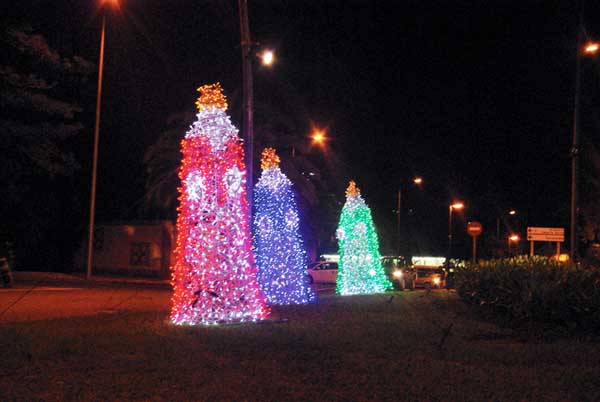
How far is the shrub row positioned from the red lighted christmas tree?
4951mm

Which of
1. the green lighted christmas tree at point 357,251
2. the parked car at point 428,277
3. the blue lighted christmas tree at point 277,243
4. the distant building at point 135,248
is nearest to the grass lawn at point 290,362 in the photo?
the blue lighted christmas tree at point 277,243

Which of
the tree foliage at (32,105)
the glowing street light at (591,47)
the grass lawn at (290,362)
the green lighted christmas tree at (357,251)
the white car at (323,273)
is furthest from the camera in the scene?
the white car at (323,273)

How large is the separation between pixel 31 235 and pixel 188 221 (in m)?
28.5

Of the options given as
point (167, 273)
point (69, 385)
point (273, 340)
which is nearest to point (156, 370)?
point (69, 385)

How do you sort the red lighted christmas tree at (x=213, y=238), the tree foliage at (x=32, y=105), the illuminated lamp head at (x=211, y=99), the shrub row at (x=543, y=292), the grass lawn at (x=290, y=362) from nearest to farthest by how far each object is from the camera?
the grass lawn at (x=290, y=362)
the shrub row at (x=543, y=292)
the red lighted christmas tree at (x=213, y=238)
the illuminated lamp head at (x=211, y=99)
the tree foliage at (x=32, y=105)

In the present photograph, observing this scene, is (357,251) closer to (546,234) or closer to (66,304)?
(546,234)

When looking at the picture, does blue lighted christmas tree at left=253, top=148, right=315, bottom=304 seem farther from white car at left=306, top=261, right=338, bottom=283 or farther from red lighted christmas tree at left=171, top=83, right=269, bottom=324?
white car at left=306, top=261, right=338, bottom=283

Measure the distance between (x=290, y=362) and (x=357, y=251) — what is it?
17.2m

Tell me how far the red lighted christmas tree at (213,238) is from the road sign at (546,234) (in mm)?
10037

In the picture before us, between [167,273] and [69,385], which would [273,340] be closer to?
[69,385]

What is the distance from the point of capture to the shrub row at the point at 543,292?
42.3 ft

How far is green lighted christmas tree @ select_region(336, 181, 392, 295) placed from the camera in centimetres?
2652

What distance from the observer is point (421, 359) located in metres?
9.67

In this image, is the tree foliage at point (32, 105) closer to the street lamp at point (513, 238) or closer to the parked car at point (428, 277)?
the parked car at point (428, 277)
